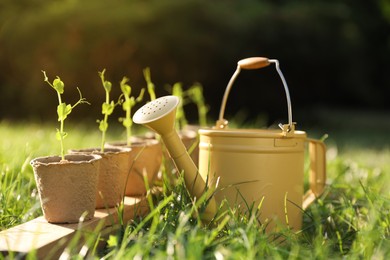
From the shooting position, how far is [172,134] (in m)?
1.95

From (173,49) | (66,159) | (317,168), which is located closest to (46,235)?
(66,159)

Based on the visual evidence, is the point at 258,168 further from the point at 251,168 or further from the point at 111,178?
the point at 111,178

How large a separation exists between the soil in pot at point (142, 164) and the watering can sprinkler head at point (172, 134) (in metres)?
0.36

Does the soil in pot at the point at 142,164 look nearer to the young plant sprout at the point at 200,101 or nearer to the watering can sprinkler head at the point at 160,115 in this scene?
the watering can sprinkler head at the point at 160,115

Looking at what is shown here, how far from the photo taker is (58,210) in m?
1.81

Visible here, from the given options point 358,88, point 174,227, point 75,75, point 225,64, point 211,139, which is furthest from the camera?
point 358,88

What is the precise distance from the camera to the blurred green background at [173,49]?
21.7 ft

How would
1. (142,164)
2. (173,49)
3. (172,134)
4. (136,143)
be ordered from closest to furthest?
(172,134) → (142,164) → (136,143) → (173,49)

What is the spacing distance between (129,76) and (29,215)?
4669mm

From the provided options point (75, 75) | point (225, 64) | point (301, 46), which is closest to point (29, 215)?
point (75, 75)

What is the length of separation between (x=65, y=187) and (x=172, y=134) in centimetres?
37

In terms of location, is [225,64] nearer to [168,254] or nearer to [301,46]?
[301,46]

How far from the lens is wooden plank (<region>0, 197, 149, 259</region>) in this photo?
61.8 inches

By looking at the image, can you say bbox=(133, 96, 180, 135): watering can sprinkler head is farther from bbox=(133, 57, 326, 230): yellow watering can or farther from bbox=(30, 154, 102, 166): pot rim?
bbox=(30, 154, 102, 166): pot rim
